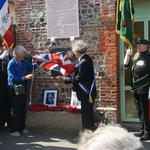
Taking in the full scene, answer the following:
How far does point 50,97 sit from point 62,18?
205 centimetres

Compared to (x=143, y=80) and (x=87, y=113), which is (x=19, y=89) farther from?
(x=143, y=80)

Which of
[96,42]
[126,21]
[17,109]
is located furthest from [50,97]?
[126,21]

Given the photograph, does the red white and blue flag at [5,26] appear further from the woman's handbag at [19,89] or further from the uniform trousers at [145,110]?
the uniform trousers at [145,110]

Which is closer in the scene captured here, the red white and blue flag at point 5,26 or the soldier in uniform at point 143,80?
the soldier in uniform at point 143,80

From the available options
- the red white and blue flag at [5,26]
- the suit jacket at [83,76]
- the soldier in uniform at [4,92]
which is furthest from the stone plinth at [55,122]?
the red white and blue flag at [5,26]

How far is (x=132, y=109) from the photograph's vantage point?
6.40 m

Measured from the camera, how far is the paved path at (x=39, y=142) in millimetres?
5035

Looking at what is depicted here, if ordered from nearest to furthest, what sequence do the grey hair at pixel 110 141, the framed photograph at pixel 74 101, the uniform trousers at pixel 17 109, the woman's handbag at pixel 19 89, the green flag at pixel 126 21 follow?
the grey hair at pixel 110 141 → the green flag at pixel 126 21 → the woman's handbag at pixel 19 89 → the uniform trousers at pixel 17 109 → the framed photograph at pixel 74 101

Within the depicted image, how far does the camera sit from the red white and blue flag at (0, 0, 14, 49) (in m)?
6.60

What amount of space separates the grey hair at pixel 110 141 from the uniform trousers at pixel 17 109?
4.73m

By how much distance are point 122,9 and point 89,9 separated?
111 cm

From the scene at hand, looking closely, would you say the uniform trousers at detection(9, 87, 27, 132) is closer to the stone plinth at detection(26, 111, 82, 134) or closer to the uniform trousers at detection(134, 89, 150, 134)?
the stone plinth at detection(26, 111, 82, 134)

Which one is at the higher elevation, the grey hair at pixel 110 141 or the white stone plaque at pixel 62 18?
the white stone plaque at pixel 62 18

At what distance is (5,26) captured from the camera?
6613 mm
